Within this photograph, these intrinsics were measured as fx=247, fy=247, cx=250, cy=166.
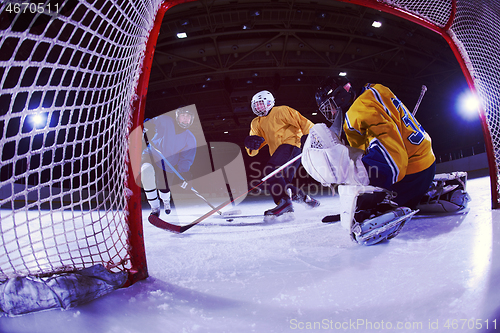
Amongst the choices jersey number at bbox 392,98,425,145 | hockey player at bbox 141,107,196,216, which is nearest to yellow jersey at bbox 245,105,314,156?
hockey player at bbox 141,107,196,216

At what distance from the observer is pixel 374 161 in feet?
3.70

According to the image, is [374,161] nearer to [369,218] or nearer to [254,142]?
[369,218]

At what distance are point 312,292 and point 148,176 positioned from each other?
2.07 meters

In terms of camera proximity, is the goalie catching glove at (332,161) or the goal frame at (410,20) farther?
the goalie catching glove at (332,161)

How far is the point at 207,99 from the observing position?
345 inches

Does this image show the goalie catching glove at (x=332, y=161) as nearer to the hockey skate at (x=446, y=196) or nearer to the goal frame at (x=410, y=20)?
the goal frame at (x=410, y=20)

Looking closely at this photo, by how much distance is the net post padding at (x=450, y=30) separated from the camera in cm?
156

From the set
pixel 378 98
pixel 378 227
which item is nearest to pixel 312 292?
pixel 378 227

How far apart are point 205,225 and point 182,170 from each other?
0.85 meters

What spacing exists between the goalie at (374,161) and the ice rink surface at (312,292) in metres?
0.13

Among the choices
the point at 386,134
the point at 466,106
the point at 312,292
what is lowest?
the point at 312,292

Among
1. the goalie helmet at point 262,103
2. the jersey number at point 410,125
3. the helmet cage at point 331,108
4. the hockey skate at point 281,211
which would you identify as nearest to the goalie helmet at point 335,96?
the helmet cage at point 331,108

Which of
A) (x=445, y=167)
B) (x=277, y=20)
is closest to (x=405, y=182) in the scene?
(x=277, y=20)

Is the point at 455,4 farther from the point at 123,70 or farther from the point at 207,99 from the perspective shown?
the point at 207,99
